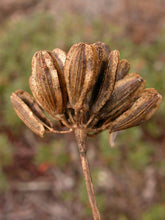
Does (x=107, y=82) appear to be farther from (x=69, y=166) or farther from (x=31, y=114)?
(x=69, y=166)

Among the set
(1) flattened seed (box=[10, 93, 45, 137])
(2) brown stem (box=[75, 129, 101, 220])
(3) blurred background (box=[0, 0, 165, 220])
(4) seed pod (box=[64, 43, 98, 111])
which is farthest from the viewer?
(3) blurred background (box=[0, 0, 165, 220])

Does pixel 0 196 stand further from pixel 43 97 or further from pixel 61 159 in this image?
pixel 43 97

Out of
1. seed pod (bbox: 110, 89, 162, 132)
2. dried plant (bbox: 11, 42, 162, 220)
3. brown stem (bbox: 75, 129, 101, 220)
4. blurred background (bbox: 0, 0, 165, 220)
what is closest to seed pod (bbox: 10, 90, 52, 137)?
dried plant (bbox: 11, 42, 162, 220)

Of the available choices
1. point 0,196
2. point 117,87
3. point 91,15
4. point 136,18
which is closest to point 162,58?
point 136,18

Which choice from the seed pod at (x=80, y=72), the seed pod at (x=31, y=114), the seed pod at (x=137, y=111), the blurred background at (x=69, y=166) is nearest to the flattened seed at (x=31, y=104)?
the seed pod at (x=31, y=114)

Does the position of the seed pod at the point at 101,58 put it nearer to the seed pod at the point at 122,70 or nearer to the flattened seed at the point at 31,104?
the seed pod at the point at 122,70

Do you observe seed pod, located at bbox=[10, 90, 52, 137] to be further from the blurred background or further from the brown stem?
the blurred background
